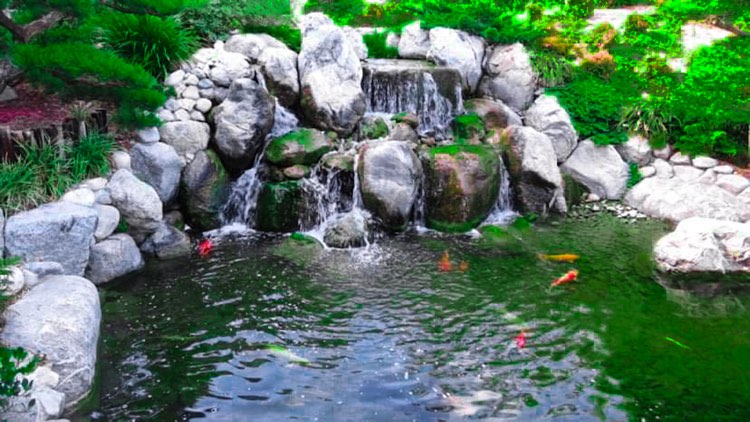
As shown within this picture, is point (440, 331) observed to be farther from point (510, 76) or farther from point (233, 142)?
point (510, 76)

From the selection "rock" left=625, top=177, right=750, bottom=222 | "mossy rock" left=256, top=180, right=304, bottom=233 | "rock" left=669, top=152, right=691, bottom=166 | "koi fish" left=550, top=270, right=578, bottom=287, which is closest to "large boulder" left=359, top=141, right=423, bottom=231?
"mossy rock" left=256, top=180, right=304, bottom=233

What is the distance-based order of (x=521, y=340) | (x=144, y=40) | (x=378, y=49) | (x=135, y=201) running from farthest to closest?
(x=378, y=49) → (x=144, y=40) → (x=135, y=201) → (x=521, y=340)

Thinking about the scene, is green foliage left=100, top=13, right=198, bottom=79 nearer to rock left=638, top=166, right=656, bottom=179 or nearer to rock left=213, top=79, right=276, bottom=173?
rock left=213, top=79, right=276, bottom=173

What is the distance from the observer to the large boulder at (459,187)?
10.3 meters

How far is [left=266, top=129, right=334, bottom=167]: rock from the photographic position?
34.0 feet

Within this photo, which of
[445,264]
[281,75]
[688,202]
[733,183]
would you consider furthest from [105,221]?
→ [733,183]

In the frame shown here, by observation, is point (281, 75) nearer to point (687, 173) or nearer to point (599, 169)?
point (599, 169)

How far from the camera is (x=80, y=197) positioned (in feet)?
26.0

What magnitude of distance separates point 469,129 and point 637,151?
3.70 meters

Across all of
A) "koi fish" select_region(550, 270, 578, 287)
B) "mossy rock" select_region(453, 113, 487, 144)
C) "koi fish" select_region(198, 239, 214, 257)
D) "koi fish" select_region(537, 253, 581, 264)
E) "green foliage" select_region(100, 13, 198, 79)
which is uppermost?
"green foliage" select_region(100, 13, 198, 79)

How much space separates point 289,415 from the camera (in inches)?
205

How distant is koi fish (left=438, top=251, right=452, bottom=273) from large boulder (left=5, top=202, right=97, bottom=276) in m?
4.57

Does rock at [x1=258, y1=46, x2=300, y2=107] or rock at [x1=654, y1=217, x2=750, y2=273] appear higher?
rock at [x1=258, y1=46, x2=300, y2=107]

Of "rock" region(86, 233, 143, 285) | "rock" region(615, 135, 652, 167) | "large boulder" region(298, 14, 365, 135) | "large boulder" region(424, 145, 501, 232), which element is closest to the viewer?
"rock" region(86, 233, 143, 285)
